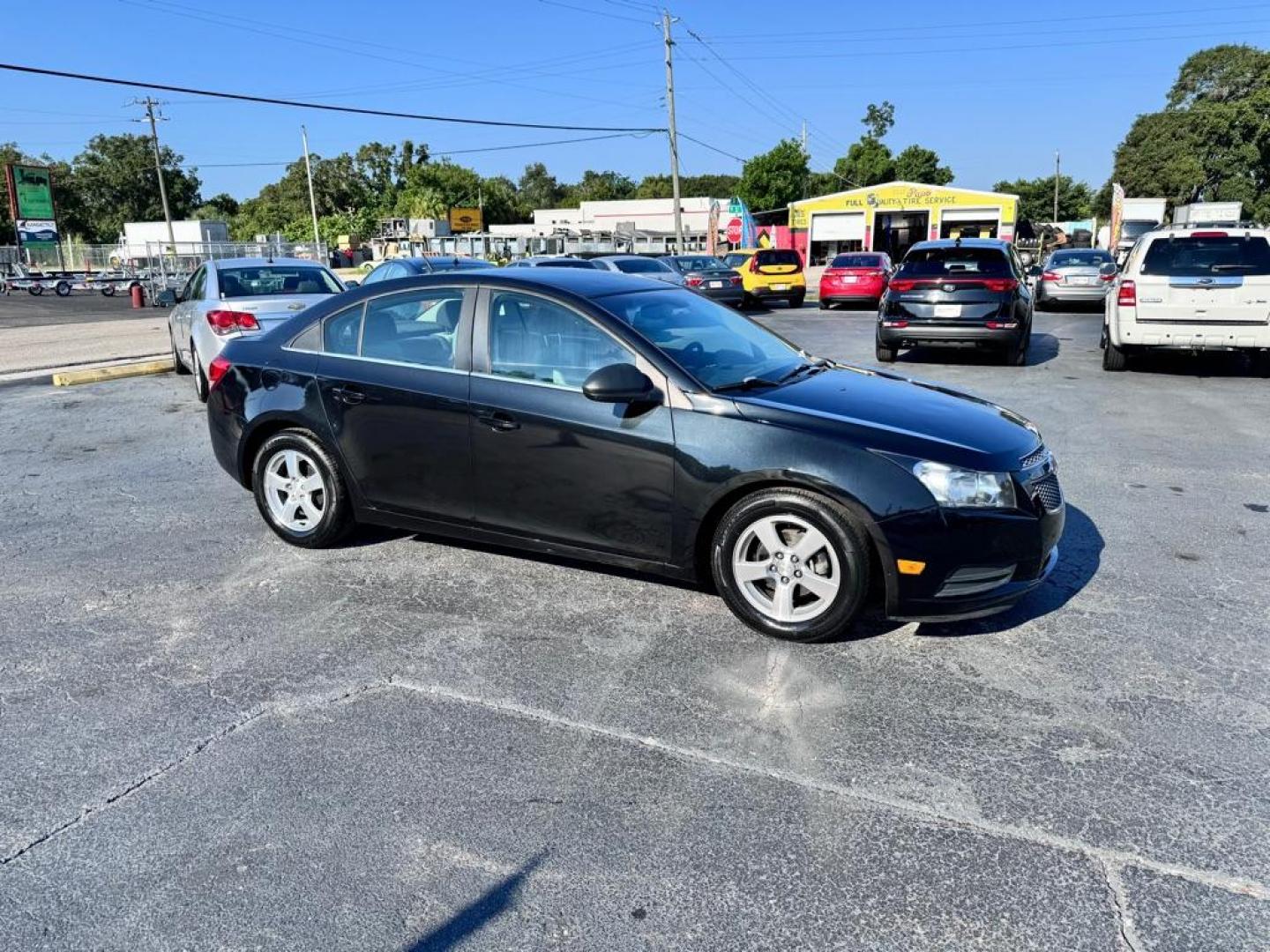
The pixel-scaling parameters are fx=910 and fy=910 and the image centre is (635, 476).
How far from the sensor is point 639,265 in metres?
20.5

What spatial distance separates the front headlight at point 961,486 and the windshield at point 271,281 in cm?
819

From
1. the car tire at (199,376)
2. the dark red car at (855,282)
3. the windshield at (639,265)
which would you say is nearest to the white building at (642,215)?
the dark red car at (855,282)

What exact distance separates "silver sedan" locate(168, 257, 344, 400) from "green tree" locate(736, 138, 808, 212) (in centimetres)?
6607

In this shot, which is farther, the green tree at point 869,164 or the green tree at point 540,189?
the green tree at point 540,189

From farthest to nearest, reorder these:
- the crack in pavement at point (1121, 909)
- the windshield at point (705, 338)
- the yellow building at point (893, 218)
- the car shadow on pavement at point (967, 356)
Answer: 1. the yellow building at point (893, 218)
2. the car shadow on pavement at point (967, 356)
3. the windshield at point (705, 338)
4. the crack in pavement at point (1121, 909)

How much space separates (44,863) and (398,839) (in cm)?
101

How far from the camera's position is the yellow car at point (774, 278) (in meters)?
24.7

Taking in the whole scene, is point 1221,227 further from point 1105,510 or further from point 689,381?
point 689,381

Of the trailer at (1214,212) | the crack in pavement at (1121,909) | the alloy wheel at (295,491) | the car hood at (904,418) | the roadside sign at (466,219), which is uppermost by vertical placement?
the roadside sign at (466,219)

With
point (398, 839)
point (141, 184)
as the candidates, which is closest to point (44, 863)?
point (398, 839)

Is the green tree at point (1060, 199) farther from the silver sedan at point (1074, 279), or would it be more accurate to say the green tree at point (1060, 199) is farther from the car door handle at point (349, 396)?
the car door handle at point (349, 396)

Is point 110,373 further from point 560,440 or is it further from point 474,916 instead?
point 474,916

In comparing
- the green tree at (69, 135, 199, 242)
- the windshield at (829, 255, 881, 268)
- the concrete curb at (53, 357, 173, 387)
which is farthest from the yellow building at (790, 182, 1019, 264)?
the green tree at (69, 135, 199, 242)

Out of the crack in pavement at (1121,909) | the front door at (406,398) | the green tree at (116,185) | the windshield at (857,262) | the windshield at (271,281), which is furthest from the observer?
the green tree at (116,185)
